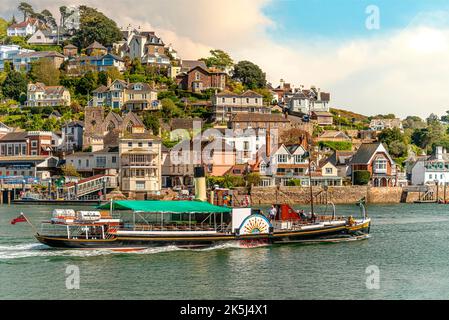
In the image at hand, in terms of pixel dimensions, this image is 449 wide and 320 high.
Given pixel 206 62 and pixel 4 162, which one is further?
pixel 206 62

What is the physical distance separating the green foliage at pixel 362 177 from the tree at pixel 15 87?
231 feet

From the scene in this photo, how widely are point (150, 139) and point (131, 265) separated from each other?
6235 centimetres

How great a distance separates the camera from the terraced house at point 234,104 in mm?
128875

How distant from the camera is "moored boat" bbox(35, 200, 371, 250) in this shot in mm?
47438

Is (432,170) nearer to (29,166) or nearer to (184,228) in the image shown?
(29,166)

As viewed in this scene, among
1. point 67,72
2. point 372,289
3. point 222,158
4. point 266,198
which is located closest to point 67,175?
point 222,158

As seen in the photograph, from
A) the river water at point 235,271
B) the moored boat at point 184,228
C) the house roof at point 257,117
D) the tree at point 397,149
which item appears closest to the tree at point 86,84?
the house roof at point 257,117

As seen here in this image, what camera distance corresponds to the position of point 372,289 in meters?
36.8

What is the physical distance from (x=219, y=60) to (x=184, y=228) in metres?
111

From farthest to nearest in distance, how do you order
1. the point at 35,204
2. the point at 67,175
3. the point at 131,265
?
the point at 67,175 < the point at 35,204 < the point at 131,265

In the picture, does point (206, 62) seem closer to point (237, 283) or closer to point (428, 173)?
point (428, 173)

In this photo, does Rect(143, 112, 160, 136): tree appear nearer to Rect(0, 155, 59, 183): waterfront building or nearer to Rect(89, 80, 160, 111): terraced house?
Rect(89, 80, 160, 111): terraced house

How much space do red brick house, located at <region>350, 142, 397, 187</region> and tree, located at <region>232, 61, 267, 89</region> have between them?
147 ft

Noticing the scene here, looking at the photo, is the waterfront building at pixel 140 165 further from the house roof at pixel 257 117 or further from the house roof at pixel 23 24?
the house roof at pixel 23 24
